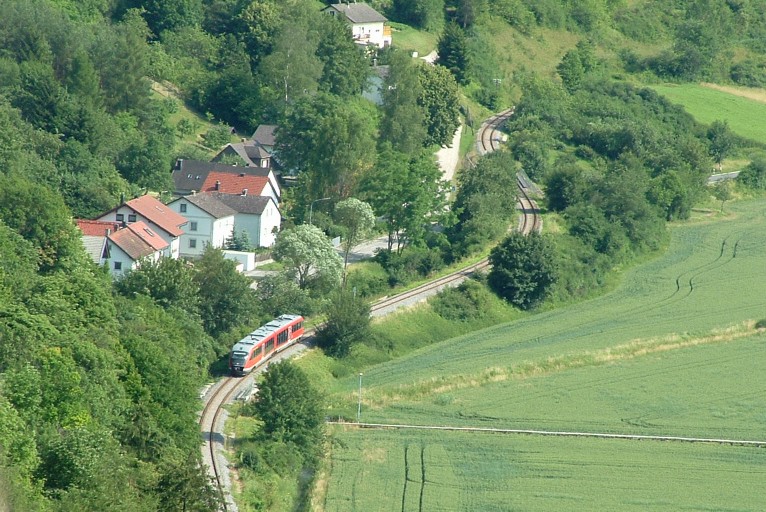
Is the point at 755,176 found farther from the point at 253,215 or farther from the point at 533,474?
the point at 533,474

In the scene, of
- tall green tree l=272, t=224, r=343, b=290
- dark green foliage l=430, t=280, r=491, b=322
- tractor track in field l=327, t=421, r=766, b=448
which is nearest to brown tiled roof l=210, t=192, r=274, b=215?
tall green tree l=272, t=224, r=343, b=290

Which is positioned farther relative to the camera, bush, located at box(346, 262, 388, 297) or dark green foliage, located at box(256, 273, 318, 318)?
bush, located at box(346, 262, 388, 297)

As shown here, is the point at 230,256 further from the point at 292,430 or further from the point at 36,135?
the point at 292,430

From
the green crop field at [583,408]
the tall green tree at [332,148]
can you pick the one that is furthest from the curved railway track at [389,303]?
the tall green tree at [332,148]

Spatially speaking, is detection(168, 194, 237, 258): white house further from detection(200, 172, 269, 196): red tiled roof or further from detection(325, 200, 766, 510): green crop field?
detection(325, 200, 766, 510): green crop field

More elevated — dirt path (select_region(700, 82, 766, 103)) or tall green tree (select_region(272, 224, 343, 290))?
dirt path (select_region(700, 82, 766, 103))

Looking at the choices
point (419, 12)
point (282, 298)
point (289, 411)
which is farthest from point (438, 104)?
point (289, 411)
